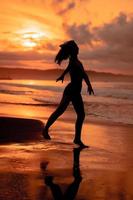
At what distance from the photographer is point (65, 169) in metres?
6.41

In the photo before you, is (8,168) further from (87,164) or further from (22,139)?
(22,139)

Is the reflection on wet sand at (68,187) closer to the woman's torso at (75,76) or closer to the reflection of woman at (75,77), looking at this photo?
the reflection of woman at (75,77)

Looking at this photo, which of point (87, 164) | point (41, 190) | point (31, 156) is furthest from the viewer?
point (31, 156)

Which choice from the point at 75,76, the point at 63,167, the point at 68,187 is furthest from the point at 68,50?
the point at 68,187

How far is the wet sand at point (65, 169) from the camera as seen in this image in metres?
4.97

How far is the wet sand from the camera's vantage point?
4973mm

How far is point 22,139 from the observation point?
30.5 feet

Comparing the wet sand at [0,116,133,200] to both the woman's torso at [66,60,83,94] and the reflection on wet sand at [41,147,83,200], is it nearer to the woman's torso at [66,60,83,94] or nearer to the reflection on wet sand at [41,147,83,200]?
the reflection on wet sand at [41,147,83,200]

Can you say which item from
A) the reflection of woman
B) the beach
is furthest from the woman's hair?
the beach

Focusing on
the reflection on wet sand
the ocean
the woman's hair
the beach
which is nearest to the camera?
the reflection on wet sand

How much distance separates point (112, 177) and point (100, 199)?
3.88 ft

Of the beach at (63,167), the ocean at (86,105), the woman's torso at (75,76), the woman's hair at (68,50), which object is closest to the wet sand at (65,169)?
the beach at (63,167)

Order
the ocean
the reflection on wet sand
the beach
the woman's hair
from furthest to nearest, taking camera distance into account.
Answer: the ocean < the woman's hair < the beach < the reflection on wet sand

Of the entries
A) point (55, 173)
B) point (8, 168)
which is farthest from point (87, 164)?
point (8, 168)
